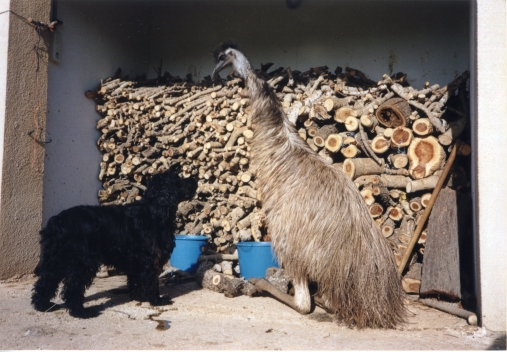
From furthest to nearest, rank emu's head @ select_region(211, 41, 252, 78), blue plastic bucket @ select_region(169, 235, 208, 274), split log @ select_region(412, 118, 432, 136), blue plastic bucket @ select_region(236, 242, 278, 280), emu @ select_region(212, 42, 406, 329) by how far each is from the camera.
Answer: blue plastic bucket @ select_region(169, 235, 208, 274)
blue plastic bucket @ select_region(236, 242, 278, 280)
split log @ select_region(412, 118, 432, 136)
emu's head @ select_region(211, 41, 252, 78)
emu @ select_region(212, 42, 406, 329)

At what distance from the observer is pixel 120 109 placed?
6.23 m

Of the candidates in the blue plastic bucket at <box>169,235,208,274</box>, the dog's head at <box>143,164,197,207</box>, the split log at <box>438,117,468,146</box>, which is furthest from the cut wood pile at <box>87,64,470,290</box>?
the dog's head at <box>143,164,197,207</box>

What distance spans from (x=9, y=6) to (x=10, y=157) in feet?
5.38

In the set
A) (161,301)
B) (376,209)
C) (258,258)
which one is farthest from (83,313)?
(376,209)

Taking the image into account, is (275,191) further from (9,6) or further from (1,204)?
(9,6)

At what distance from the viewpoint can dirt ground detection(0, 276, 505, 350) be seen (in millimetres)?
2957

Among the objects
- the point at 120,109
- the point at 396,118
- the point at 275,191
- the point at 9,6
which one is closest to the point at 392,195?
the point at 396,118

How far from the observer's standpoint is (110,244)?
3760mm

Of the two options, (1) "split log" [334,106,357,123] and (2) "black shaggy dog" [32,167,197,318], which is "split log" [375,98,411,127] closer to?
(1) "split log" [334,106,357,123]

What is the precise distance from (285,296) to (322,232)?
0.81m

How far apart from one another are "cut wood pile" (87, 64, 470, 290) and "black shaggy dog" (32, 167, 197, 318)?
1.27 m

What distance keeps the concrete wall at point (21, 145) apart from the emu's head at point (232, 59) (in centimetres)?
210

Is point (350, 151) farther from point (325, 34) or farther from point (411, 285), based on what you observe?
point (325, 34)

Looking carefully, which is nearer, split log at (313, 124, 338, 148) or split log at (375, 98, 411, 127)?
split log at (375, 98, 411, 127)
